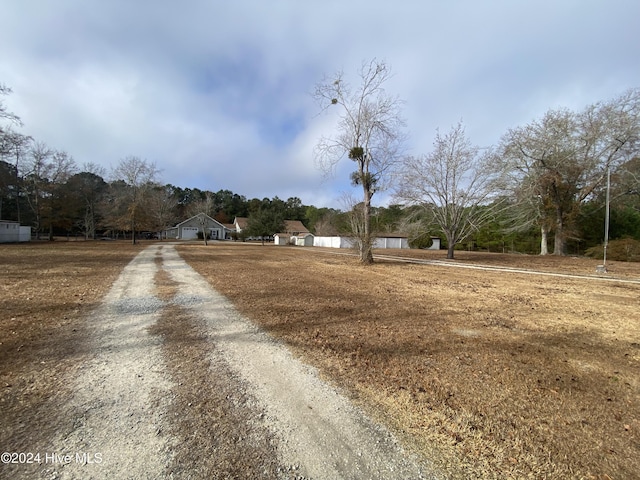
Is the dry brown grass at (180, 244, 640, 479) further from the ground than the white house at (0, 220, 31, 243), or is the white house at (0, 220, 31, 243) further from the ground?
the white house at (0, 220, 31, 243)

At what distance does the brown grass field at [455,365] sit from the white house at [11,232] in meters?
33.8

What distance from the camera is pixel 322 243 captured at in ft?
166

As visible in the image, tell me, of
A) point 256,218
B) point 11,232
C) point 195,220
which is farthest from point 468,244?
point 11,232

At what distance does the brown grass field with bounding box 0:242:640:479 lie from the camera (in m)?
2.21

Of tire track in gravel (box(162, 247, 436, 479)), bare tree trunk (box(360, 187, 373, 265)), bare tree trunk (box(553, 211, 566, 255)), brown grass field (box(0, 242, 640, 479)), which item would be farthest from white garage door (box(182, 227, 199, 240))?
tire track in gravel (box(162, 247, 436, 479))

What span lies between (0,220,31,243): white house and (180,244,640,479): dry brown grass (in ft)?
126

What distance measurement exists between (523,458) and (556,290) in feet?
31.2

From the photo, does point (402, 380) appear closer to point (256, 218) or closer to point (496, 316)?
point (496, 316)

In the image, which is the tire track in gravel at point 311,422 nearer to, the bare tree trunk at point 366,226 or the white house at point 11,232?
the bare tree trunk at point 366,226

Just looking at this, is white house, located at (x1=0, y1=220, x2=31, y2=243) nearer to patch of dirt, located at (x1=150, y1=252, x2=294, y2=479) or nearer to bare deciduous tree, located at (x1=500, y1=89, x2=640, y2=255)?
patch of dirt, located at (x1=150, y1=252, x2=294, y2=479)

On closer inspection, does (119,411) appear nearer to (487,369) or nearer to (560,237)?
(487,369)

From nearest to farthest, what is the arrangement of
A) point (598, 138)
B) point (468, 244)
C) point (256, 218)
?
1. point (598, 138)
2. point (468, 244)
3. point (256, 218)

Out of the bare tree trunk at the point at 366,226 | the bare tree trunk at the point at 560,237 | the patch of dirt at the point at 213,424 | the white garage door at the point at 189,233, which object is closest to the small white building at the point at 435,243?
the bare tree trunk at the point at 560,237

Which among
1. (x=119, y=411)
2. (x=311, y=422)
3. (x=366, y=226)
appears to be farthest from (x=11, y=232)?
(x=311, y=422)
